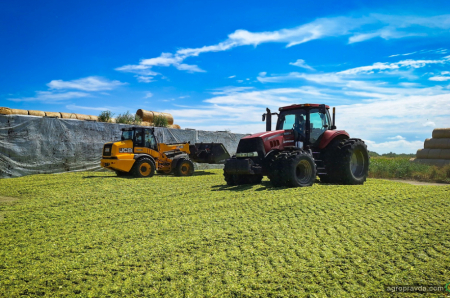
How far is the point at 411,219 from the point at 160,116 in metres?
14.6

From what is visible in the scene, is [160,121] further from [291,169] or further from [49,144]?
[291,169]

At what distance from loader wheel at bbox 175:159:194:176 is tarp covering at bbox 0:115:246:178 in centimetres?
360

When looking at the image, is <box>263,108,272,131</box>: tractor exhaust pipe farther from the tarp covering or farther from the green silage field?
the tarp covering

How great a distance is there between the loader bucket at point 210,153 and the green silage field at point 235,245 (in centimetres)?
632

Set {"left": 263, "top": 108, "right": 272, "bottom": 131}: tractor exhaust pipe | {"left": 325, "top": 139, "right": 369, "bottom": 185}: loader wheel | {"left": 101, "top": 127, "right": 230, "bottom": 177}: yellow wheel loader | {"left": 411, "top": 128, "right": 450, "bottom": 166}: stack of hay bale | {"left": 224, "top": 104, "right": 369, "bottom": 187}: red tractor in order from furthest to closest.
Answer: {"left": 411, "top": 128, "right": 450, "bottom": 166}: stack of hay bale, {"left": 101, "top": 127, "right": 230, "bottom": 177}: yellow wheel loader, {"left": 263, "top": 108, "right": 272, "bottom": 131}: tractor exhaust pipe, {"left": 325, "top": 139, "right": 369, "bottom": 185}: loader wheel, {"left": 224, "top": 104, "right": 369, "bottom": 187}: red tractor

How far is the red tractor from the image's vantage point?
7251 millimetres

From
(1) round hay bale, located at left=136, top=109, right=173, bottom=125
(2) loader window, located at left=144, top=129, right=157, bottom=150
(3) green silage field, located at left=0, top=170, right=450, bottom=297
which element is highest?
(1) round hay bale, located at left=136, top=109, right=173, bottom=125

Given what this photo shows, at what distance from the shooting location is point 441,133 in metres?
16.0

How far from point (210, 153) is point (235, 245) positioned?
30.0 feet

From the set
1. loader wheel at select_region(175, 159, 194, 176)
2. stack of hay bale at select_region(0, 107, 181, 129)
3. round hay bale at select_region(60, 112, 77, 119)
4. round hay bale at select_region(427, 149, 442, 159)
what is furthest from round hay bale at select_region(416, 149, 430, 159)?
round hay bale at select_region(60, 112, 77, 119)

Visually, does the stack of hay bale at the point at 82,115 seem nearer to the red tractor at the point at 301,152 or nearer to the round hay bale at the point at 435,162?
the red tractor at the point at 301,152

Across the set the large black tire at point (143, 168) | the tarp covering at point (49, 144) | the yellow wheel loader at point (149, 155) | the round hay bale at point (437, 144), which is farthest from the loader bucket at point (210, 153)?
the round hay bale at point (437, 144)

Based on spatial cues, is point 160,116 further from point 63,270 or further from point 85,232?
point 63,270

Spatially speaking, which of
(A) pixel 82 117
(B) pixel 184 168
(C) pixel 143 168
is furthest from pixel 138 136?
(A) pixel 82 117
